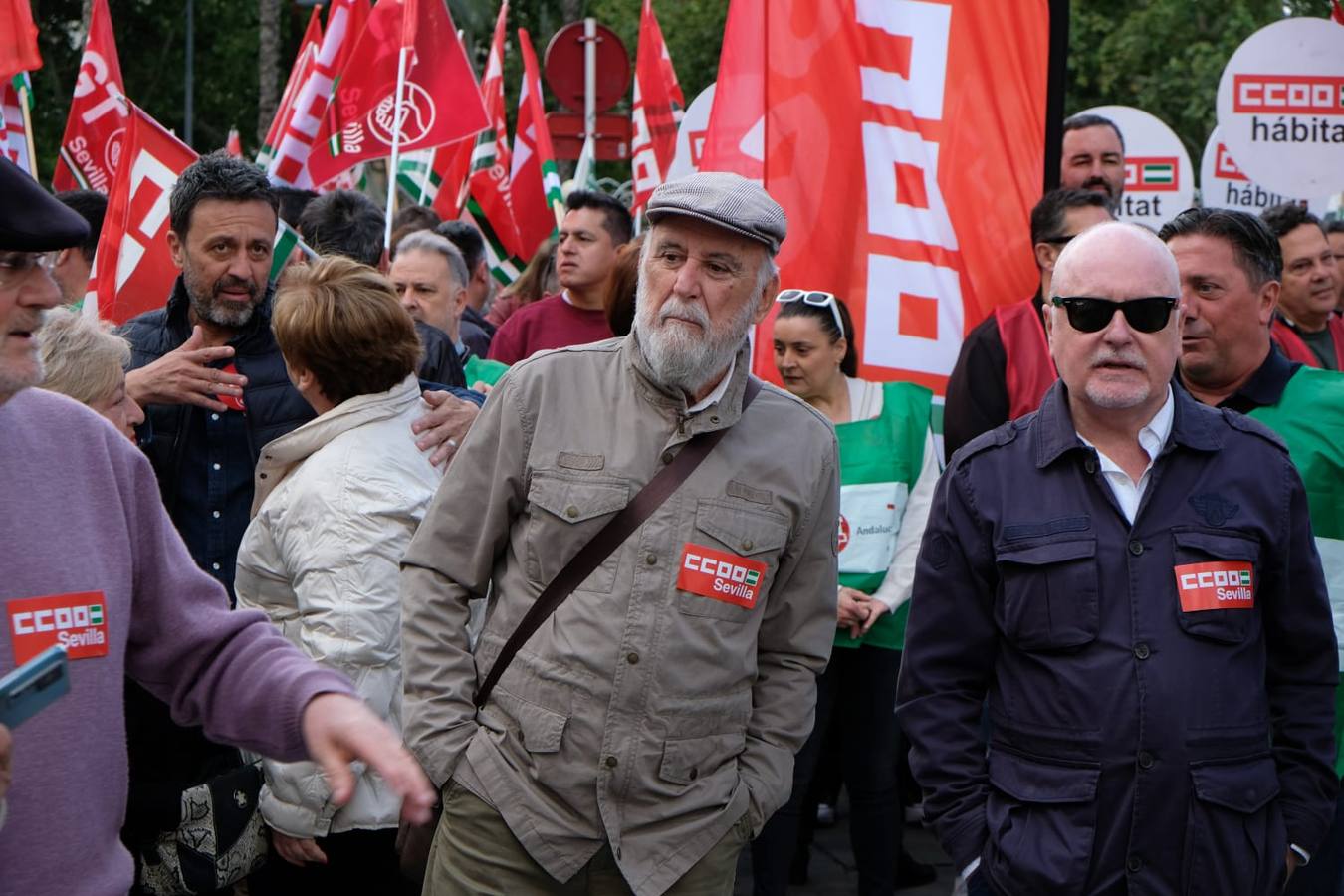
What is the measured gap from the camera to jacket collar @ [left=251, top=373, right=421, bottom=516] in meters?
4.09

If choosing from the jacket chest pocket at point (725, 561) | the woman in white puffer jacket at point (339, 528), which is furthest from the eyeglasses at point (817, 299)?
the jacket chest pocket at point (725, 561)

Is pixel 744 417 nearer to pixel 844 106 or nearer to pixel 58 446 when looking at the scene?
pixel 58 446

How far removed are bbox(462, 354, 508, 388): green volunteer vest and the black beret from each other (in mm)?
4071

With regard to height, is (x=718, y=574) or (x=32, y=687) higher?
(x=32, y=687)

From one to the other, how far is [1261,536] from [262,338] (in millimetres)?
2723

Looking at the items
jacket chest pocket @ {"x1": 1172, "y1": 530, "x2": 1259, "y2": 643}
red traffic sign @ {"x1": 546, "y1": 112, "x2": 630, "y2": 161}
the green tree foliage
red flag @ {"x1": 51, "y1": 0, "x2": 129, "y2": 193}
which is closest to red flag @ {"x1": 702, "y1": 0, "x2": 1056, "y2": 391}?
jacket chest pocket @ {"x1": 1172, "y1": 530, "x2": 1259, "y2": 643}

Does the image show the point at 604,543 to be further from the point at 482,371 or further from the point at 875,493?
the point at 482,371

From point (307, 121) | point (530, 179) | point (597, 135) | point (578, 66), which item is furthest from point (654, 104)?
point (307, 121)

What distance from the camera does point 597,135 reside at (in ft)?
45.8

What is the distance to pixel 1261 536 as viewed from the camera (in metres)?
3.34

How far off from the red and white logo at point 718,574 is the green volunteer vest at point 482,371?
310cm

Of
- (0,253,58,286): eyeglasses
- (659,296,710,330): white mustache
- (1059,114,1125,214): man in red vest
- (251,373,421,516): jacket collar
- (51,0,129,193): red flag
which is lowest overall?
(251,373,421,516): jacket collar

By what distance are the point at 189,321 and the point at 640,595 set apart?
6.86 feet

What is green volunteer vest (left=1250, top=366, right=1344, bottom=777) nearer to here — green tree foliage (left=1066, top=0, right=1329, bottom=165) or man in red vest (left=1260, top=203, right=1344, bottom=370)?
man in red vest (left=1260, top=203, right=1344, bottom=370)
